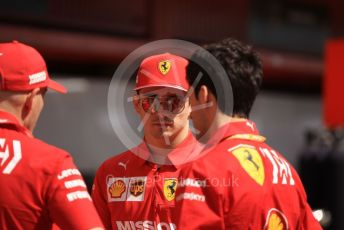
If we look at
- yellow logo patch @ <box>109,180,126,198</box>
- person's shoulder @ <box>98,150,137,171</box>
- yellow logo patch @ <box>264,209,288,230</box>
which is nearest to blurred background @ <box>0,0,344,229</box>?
person's shoulder @ <box>98,150,137,171</box>

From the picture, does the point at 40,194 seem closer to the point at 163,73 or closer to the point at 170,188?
the point at 170,188

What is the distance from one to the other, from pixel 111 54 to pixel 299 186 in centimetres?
465

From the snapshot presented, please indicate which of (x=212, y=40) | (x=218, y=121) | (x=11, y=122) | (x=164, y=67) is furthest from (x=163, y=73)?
(x=212, y=40)

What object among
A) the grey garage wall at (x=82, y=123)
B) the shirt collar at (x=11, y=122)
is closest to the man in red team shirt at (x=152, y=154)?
the shirt collar at (x=11, y=122)

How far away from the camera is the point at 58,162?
2771 millimetres

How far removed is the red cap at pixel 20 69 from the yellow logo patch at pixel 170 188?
0.55 metres

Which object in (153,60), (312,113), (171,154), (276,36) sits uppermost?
(153,60)

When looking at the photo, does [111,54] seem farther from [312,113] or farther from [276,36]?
[312,113]

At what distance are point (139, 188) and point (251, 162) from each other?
1.56 feet

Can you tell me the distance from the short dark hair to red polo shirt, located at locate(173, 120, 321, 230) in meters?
0.08

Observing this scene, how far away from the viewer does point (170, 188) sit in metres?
3.14

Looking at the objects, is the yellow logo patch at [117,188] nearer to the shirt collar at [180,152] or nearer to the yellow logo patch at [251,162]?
the shirt collar at [180,152]

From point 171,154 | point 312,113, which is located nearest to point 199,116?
A: point 171,154

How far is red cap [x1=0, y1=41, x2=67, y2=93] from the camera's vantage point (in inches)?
113
